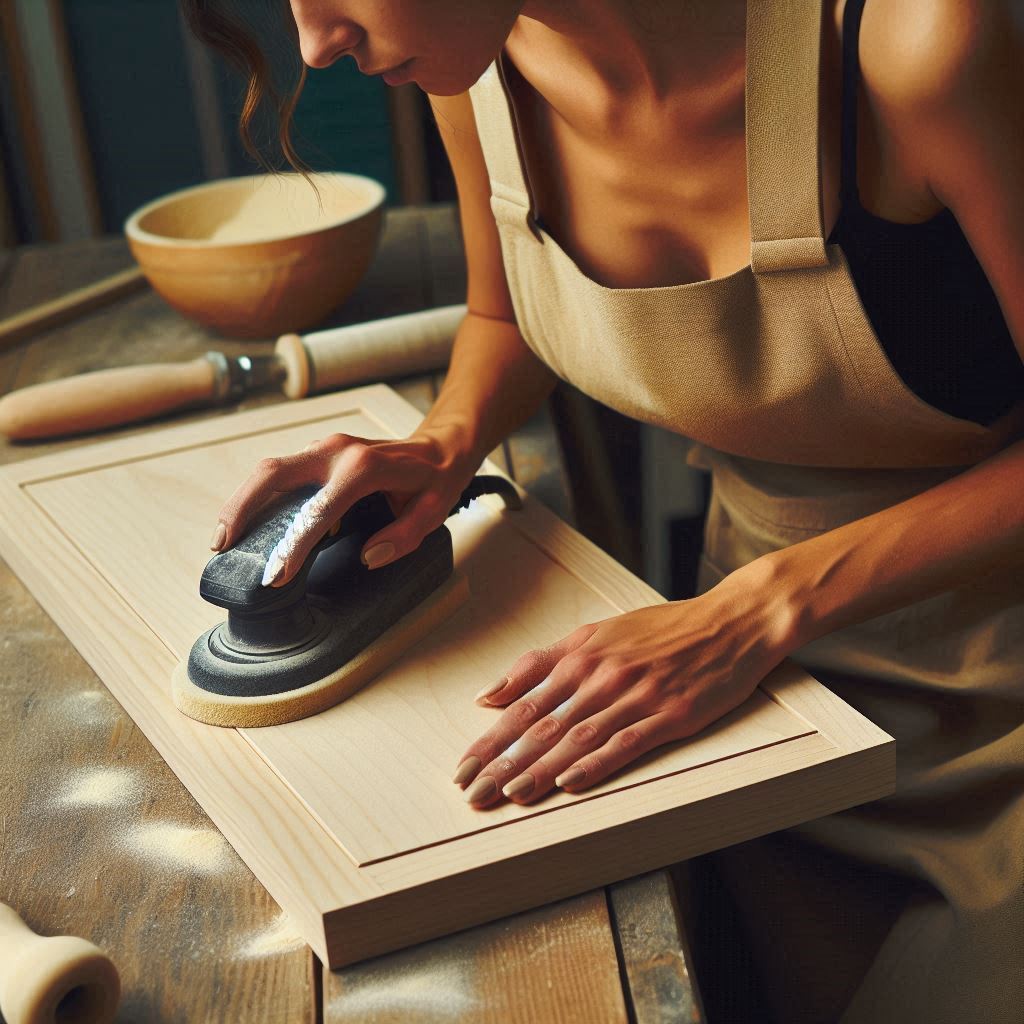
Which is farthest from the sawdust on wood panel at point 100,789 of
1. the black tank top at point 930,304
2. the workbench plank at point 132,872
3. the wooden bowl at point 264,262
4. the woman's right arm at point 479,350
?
the wooden bowl at point 264,262

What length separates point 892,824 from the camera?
102cm

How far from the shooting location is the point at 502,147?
3.61ft

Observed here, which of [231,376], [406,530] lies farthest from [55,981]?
[231,376]

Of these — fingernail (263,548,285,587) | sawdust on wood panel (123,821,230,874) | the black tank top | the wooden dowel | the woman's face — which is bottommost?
the wooden dowel

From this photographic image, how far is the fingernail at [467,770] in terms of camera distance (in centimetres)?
78

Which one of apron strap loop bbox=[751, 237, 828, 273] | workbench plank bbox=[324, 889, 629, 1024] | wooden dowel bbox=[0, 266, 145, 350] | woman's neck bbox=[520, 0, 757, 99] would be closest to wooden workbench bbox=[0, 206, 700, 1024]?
workbench plank bbox=[324, 889, 629, 1024]

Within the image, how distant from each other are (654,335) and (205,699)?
448mm

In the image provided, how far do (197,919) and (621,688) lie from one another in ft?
0.99

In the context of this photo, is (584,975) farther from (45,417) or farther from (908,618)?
(45,417)

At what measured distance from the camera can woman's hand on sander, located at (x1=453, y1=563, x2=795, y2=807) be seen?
782 millimetres

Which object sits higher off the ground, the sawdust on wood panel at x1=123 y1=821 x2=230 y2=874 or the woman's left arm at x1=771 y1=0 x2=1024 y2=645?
the woman's left arm at x1=771 y1=0 x2=1024 y2=645

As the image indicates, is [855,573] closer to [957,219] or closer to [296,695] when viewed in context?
[957,219]

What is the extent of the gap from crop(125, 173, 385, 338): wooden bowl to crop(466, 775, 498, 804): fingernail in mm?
900

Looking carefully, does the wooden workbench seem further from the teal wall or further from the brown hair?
the teal wall
